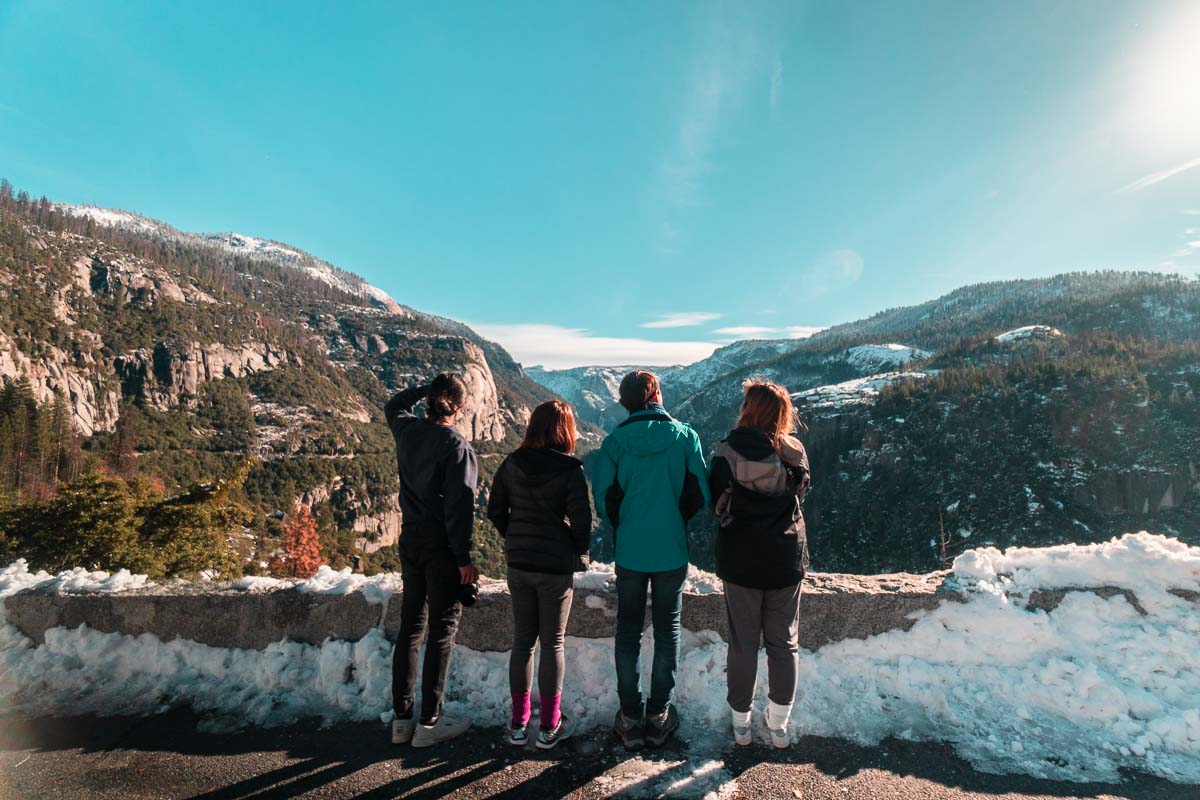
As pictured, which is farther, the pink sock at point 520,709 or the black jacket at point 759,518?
the pink sock at point 520,709

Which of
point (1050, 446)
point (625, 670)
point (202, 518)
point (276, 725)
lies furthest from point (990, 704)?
point (1050, 446)

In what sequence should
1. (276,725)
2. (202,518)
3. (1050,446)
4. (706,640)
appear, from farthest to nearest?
(1050,446), (202,518), (706,640), (276,725)

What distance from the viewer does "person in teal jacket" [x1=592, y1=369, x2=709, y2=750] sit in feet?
13.3

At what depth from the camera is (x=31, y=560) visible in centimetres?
2286

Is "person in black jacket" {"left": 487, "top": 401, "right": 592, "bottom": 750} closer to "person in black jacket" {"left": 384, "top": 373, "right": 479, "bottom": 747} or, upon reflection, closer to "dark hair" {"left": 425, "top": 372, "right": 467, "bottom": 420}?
"person in black jacket" {"left": 384, "top": 373, "right": 479, "bottom": 747}

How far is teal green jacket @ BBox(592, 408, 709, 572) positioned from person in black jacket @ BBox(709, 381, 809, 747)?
0.23 metres

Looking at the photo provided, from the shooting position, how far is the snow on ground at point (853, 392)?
16200 cm

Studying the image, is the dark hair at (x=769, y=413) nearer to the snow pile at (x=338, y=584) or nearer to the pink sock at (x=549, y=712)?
the pink sock at (x=549, y=712)

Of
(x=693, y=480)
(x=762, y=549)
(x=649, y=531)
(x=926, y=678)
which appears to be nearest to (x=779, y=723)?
(x=762, y=549)

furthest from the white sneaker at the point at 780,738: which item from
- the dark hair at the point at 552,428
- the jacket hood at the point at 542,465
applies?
the dark hair at the point at 552,428

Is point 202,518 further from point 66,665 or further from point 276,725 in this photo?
point 276,725

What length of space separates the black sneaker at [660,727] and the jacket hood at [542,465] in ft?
6.61

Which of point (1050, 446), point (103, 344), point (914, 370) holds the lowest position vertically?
point (1050, 446)

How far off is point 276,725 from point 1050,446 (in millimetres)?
151931
